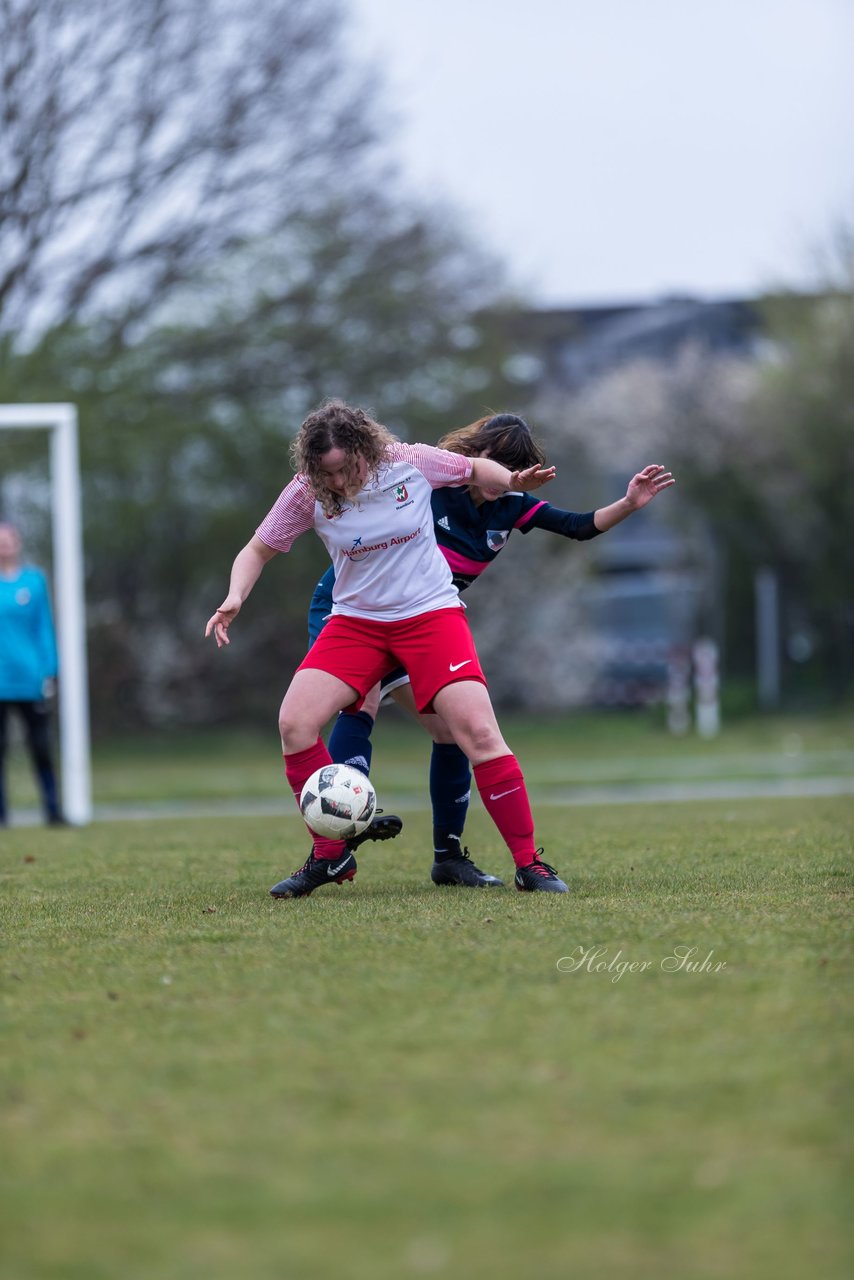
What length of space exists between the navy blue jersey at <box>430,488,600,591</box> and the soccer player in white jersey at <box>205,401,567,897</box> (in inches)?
10.6

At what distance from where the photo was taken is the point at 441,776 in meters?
6.95

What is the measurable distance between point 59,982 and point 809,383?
101 feet

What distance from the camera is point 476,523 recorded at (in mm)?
6781

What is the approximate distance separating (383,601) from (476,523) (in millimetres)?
645

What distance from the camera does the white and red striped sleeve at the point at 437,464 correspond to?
6.36 m

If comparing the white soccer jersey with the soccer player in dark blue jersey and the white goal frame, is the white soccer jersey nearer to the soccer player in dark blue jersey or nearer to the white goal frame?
the soccer player in dark blue jersey

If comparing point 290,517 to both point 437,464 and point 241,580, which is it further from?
point 437,464

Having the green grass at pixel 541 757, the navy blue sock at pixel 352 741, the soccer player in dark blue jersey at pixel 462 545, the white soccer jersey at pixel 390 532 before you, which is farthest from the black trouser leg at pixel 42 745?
the white soccer jersey at pixel 390 532

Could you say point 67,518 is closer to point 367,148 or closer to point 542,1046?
point 542,1046

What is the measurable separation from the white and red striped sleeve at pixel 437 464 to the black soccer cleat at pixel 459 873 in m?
1.53

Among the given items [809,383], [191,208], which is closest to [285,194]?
[191,208]

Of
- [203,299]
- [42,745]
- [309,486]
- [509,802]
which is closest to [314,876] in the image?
[509,802]

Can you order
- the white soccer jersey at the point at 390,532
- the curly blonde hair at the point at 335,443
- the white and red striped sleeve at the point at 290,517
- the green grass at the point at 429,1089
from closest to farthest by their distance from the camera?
the green grass at the point at 429,1089, the curly blonde hair at the point at 335,443, the white soccer jersey at the point at 390,532, the white and red striped sleeve at the point at 290,517

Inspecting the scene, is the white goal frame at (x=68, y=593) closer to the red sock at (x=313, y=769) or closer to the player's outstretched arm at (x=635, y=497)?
the red sock at (x=313, y=769)
